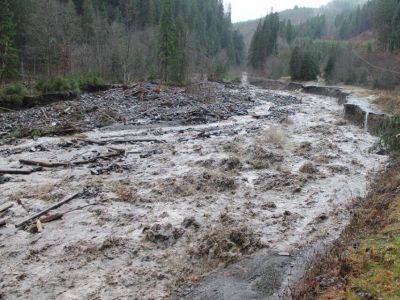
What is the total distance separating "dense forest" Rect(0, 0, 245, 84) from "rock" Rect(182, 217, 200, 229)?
36.3 m

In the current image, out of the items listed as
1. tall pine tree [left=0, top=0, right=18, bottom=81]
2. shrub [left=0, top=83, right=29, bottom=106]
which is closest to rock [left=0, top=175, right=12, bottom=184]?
shrub [left=0, top=83, right=29, bottom=106]

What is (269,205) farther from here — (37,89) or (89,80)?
(89,80)

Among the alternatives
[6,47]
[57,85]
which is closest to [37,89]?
[57,85]

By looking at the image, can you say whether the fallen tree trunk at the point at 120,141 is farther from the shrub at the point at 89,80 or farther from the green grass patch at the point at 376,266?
the shrub at the point at 89,80

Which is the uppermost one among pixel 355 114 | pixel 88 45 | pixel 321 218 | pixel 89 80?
pixel 88 45

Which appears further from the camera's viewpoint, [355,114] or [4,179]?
[355,114]

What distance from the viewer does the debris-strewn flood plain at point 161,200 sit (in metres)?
9.70

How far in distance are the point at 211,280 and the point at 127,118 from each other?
23.4 m

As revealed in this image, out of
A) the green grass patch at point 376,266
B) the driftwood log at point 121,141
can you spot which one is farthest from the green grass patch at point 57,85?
the green grass patch at point 376,266

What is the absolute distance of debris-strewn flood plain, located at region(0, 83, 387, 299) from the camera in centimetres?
970

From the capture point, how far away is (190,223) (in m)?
12.1

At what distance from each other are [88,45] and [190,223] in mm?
55877

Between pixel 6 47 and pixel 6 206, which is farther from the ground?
pixel 6 47

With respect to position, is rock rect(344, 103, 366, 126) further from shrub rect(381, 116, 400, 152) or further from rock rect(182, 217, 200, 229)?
rock rect(182, 217, 200, 229)
